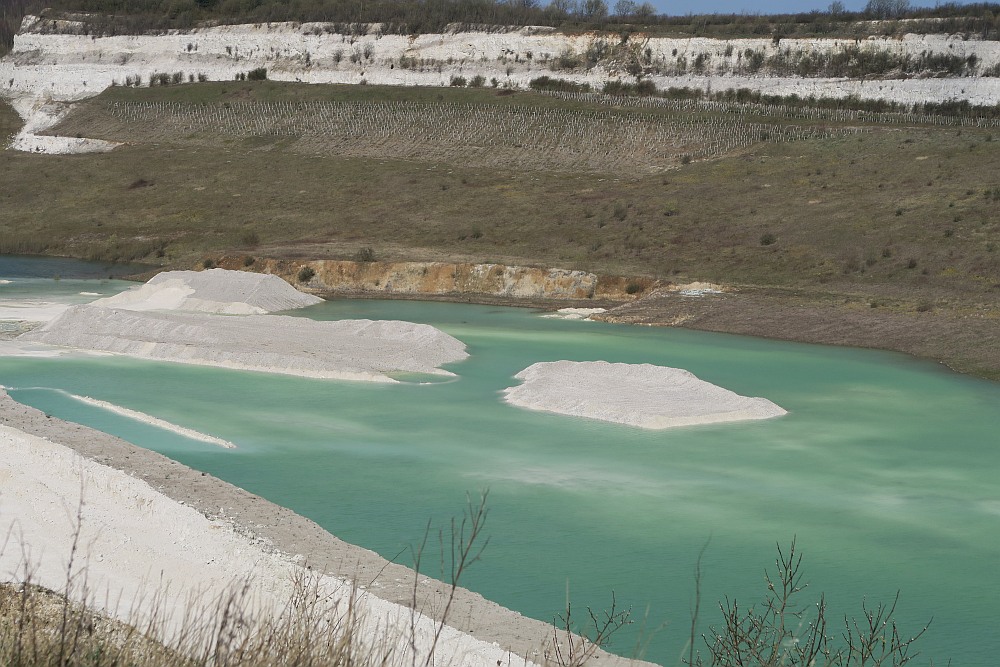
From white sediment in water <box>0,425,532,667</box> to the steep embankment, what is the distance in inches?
2335

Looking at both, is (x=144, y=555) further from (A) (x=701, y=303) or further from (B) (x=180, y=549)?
(A) (x=701, y=303)

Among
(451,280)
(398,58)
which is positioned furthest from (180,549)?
(398,58)

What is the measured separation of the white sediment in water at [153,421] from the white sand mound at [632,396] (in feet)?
16.0

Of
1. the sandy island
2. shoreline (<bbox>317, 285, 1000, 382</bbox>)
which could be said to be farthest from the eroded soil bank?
the sandy island

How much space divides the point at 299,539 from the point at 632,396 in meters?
8.67

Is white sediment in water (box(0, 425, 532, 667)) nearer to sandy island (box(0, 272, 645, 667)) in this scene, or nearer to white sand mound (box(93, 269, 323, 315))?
sandy island (box(0, 272, 645, 667))

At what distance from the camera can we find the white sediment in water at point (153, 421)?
15416 millimetres

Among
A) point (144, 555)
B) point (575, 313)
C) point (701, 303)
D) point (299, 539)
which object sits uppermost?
point (144, 555)

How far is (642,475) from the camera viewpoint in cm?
1406

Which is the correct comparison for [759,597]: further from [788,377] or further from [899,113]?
[899,113]

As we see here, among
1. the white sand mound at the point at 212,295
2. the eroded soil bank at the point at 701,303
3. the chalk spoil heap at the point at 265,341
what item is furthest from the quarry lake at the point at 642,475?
the white sand mound at the point at 212,295

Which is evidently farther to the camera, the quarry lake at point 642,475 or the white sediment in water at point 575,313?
the white sediment in water at point 575,313

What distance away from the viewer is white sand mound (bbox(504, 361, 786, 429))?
57.2 feet

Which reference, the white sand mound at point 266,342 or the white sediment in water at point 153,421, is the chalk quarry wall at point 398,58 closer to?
the white sand mound at point 266,342
